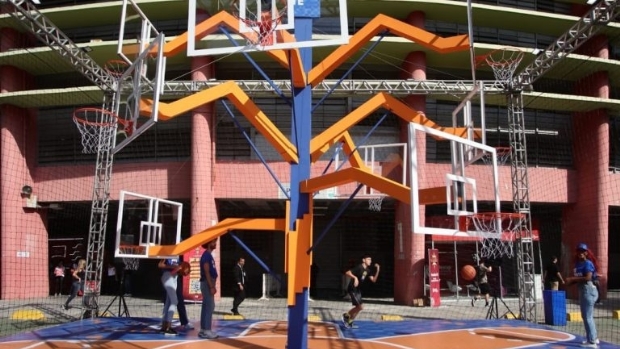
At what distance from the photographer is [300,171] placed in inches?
320

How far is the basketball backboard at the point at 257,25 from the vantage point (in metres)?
6.64

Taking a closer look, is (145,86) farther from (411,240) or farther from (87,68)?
(411,240)

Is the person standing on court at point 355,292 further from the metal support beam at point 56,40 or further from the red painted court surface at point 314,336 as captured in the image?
the metal support beam at point 56,40

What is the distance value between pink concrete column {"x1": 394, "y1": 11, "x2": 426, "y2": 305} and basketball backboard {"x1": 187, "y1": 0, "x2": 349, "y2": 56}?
11108 mm

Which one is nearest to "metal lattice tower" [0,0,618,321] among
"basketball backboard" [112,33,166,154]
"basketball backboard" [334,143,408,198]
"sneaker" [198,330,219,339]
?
"basketball backboard" [334,143,408,198]

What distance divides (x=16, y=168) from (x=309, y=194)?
16070mm

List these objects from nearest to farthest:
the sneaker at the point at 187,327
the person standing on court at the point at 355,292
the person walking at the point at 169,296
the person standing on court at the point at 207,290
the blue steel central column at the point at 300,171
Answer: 1. the blue steel central column at the point at 300,171
2. the person standing on court at the point at 207,290
3. the person walking at the point at 169,296
4. the sneaker at the point at 187,327
5. the person standing on court at the point at 355,292

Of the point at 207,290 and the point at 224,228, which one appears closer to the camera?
the point at 224,228

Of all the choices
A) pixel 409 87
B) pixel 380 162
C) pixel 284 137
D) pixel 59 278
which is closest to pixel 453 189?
pixel 284 137

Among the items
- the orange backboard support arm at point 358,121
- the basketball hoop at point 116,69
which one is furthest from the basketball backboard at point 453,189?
the basketball hoop at point 116,69

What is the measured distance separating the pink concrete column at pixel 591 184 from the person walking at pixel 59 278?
19.9 meters

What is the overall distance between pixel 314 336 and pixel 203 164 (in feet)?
32.6

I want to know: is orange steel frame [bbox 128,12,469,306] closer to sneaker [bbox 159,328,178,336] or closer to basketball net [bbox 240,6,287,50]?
basketball net [bbox 240,6,287,50]

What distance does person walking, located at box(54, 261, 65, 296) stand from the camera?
2069 cm
